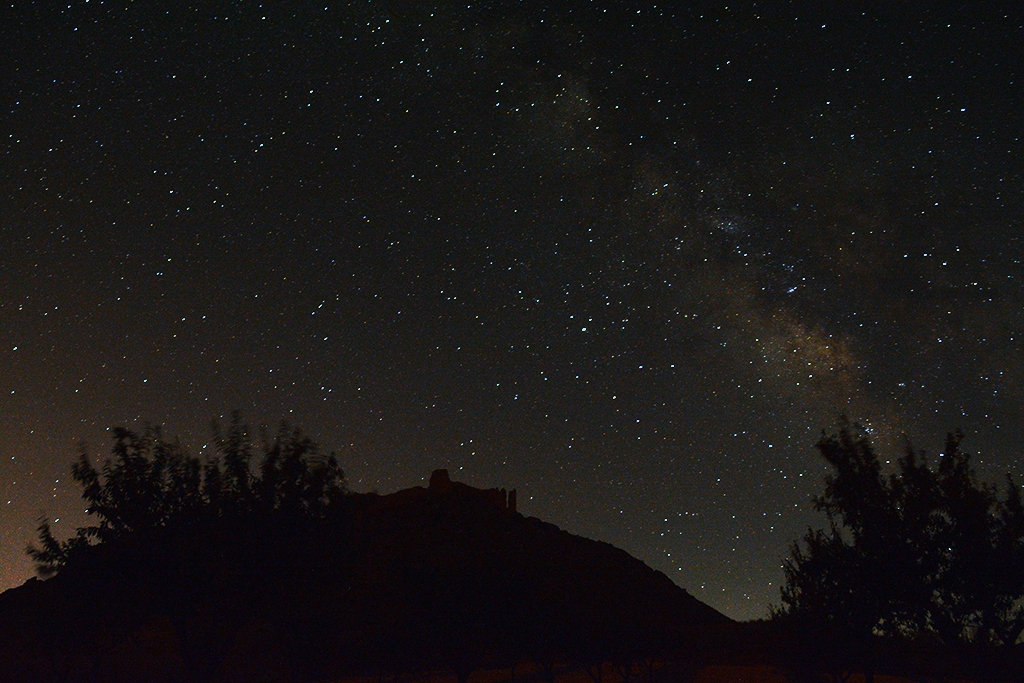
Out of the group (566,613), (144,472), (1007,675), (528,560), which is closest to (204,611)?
(144,472)

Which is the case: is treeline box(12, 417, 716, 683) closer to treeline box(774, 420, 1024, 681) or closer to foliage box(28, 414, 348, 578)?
foliage box(28, 414, 348, 578)

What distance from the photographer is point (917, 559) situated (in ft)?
68.7

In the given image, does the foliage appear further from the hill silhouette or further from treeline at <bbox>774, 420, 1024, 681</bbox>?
treeline at <bbox>774, 420, 1024, 681</bbox>

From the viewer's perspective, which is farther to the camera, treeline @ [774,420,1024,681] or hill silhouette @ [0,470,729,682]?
treeline @ [774,420,1024,681]

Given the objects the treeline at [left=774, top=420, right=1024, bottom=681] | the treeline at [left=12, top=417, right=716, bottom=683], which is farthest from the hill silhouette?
the treeline at [left=774, top=420, right=1024, bottom=681]

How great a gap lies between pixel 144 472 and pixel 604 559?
7111 cm

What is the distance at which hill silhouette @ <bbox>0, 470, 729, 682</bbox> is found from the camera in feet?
50.5

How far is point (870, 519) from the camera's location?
21.4 m

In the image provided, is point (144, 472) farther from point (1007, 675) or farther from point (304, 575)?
point (1007, 675)

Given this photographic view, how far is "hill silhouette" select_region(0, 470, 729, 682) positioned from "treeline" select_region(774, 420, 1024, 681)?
12.8 metres

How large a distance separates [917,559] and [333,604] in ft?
115

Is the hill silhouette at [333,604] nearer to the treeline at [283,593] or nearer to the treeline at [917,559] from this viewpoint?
the treeline at [283,593]

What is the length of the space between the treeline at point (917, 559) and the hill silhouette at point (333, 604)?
12.8 meters

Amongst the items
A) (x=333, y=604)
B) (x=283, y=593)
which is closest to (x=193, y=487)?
(x=283, y=593)
